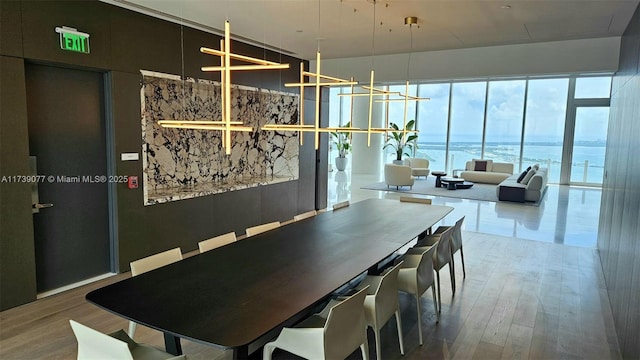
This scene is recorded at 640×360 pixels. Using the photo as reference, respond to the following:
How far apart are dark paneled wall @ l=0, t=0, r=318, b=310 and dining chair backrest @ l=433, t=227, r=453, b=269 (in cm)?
326

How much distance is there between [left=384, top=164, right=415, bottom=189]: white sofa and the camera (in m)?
11.2

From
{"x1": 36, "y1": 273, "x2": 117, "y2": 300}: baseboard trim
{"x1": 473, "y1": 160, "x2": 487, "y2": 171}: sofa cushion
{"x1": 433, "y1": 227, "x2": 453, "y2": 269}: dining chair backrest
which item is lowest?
{"x1": 36, "y1": 273, "x2": 117, "y2": 300}: baseboard trim

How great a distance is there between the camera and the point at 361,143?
15609mm

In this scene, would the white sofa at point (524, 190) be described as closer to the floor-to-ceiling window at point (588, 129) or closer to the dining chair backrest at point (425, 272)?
the floor-to-ceiling window at point (588, 129)

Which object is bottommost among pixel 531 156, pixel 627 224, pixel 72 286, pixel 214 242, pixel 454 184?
pixel 72 286

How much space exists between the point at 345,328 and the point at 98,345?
126 cm

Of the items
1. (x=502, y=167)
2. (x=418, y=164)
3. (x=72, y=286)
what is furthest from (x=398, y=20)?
(x=502, y=167)

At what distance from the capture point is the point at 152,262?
2.91 m

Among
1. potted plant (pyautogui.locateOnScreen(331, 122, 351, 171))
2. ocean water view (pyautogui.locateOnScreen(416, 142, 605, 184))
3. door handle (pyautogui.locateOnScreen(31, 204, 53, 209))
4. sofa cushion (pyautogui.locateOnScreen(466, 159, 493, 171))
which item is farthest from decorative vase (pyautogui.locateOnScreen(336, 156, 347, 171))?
door handle (pyautogui.locateOnScreen(31, 204, 53, 209))

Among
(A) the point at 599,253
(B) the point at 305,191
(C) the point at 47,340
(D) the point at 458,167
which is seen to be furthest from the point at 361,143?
(C) the point at 47,340

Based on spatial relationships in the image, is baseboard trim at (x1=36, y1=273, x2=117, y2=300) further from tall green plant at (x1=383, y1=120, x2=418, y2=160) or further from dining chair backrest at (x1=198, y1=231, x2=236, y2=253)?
tall green plant at (x1=383, y1=120, x2=418, y2=160)

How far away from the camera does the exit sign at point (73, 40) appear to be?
3869 mm

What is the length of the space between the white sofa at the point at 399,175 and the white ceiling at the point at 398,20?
16.9 ft

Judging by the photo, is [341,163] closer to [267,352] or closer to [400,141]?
[400,141]
